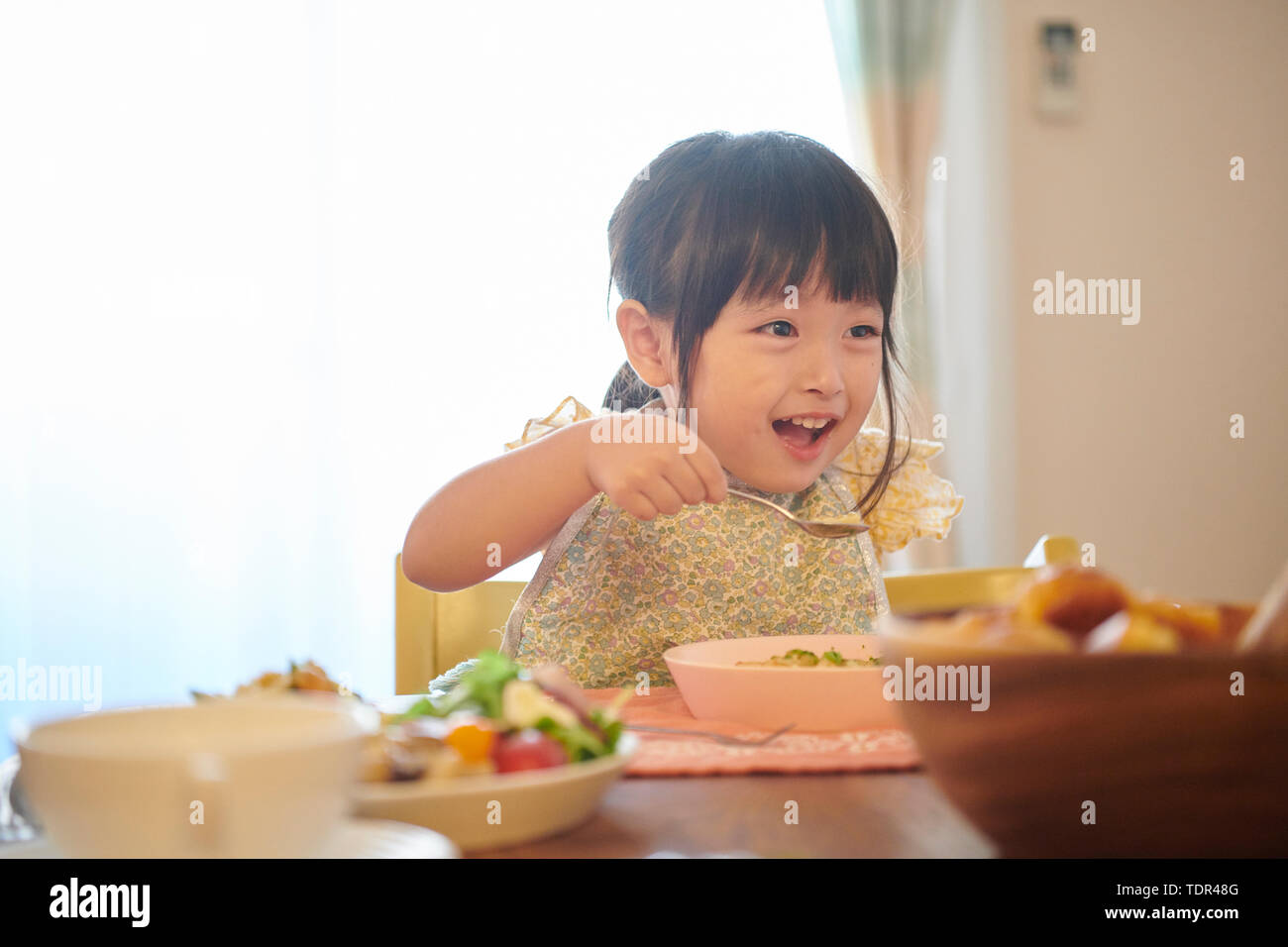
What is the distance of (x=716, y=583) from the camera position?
1.39 meters

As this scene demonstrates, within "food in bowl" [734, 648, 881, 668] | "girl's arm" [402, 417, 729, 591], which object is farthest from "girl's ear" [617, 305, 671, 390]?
"food in bowl" [734, 648, 881, 668]

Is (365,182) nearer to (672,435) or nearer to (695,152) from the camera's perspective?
(695,152)

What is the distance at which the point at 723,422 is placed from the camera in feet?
4.24

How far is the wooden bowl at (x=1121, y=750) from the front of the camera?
328mm

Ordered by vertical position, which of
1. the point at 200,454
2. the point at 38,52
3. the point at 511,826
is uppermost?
the point at 38,52

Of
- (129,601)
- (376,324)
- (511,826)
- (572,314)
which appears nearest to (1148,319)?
(572,314)

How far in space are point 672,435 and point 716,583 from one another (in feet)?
1.66

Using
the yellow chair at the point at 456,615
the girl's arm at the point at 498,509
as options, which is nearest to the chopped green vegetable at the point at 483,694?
the girl's arm at the point at 498,509

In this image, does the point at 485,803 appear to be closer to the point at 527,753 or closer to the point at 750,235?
the point at 527,753

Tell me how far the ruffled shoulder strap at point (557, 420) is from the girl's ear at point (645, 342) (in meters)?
0.09

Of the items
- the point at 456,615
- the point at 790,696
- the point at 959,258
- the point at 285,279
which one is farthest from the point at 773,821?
the point at 959,258

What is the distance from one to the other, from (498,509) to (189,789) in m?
0.77

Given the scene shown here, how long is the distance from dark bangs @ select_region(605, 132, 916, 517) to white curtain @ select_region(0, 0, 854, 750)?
1.57 m
